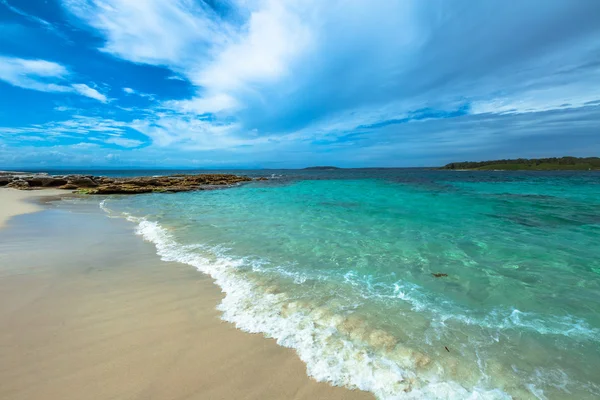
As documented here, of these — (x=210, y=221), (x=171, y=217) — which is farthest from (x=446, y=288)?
(x=171, y=217)

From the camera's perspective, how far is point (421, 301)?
5.42 m

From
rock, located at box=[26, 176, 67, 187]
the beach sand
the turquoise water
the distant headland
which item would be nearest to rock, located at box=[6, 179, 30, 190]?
rock, located at box=[26, 176, 67, 187]

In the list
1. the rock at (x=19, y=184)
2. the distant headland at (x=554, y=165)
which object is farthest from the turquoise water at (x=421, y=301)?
Answer: the distant headland at (x=554, y=165)

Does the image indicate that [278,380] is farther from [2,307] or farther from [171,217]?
[171,217]

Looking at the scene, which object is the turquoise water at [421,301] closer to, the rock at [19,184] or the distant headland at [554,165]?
the rock at [19,184]

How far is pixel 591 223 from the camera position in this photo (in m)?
12.7

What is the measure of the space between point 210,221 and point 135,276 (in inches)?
284

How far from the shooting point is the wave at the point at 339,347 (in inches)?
126

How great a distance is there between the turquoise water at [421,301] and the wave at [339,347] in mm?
18

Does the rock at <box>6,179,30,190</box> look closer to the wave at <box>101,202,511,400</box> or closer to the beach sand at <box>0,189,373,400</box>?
the beach sand at <box>0,189,373,400</box>

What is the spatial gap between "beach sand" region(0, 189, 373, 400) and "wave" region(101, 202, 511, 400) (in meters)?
0.20

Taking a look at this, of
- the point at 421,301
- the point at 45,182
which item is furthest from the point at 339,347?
the point at 45,182

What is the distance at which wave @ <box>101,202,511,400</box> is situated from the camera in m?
3.20

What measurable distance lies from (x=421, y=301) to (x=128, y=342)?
5505 millimetres
